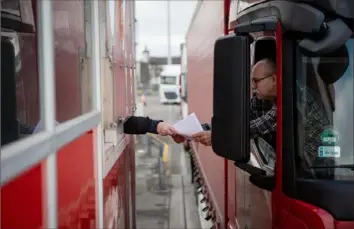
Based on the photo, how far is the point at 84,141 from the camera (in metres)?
1.98

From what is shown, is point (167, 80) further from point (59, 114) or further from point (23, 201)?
point (23, 201)

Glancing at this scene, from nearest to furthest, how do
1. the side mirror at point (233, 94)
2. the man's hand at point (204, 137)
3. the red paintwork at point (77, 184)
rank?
the red paintwork at point (77, 184) < the side mirror at point (233, 94) < the man's hand at point (204, 137)

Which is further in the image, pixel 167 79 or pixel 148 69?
pixel 148 69

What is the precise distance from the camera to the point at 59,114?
5.24 ft

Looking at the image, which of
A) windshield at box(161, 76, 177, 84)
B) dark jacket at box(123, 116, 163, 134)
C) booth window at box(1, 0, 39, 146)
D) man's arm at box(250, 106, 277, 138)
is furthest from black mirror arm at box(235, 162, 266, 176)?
windshield at box(161, 76, 177, 84)

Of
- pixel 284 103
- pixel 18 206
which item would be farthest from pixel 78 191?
pixel 284 103

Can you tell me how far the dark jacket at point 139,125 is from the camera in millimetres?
3578

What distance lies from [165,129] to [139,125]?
0.18 m

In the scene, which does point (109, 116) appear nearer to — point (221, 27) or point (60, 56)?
point (60, 56)

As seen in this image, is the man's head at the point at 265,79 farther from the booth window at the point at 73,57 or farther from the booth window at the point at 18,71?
the booth window at the point at 18,71

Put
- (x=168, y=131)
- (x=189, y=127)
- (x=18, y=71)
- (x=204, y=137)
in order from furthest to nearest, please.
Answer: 1. (x=168, y=131)
2. (x=189, y=127)
3. (x=204, y=137)
4. (x=18, y=71)

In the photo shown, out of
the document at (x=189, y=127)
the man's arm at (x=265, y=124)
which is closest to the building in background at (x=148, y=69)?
the document at (x=189, y=127)

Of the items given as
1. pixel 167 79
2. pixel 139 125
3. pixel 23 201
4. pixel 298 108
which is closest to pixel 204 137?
pixel 139 125

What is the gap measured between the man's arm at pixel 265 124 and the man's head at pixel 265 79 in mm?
83
